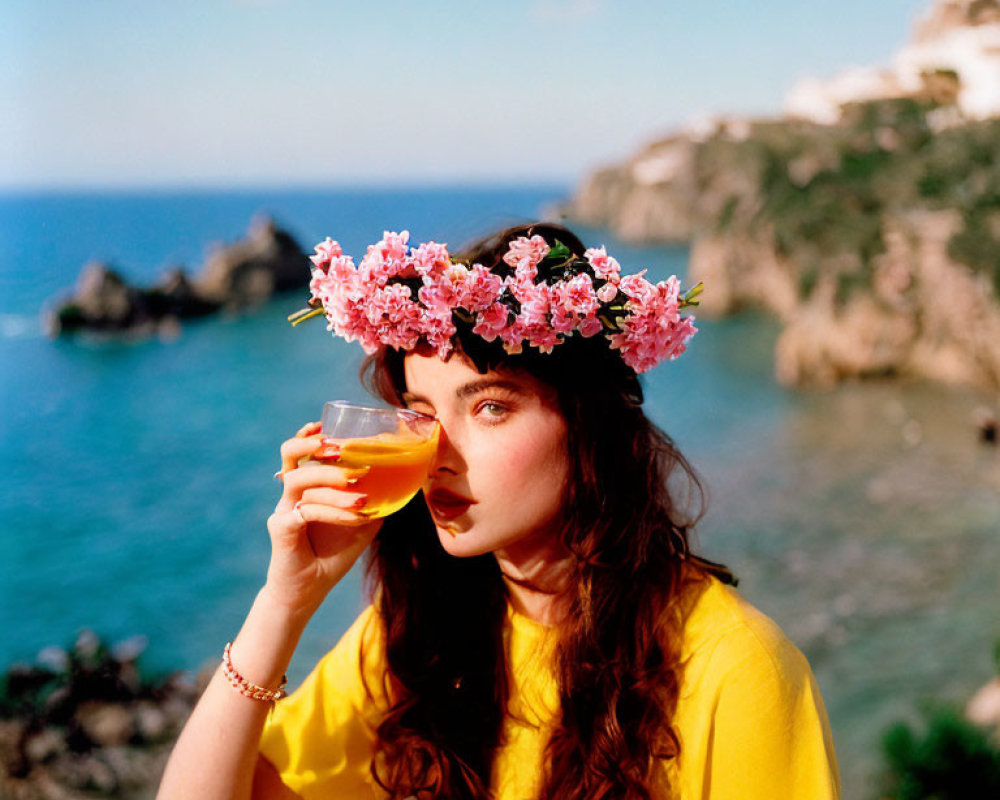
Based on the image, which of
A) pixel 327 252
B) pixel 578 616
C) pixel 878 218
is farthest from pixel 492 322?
pixel 878 218

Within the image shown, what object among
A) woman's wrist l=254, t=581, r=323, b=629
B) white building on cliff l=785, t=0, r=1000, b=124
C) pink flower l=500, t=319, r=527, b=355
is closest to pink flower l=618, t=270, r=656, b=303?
pink flower l=500, t=319, r=527, b=355

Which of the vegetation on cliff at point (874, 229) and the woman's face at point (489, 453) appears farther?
the vegetation on cliff at point (874, 229)

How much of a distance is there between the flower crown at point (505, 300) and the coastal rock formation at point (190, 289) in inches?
1332

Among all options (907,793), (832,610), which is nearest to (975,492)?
(832,610)

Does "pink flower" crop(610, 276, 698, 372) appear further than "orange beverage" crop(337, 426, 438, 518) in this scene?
Yes

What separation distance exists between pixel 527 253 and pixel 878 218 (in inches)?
804

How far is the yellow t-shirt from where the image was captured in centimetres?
174

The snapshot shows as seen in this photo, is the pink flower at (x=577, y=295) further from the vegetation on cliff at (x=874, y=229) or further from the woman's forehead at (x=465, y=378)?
the vegetation on cliff at (x=874, y=229)

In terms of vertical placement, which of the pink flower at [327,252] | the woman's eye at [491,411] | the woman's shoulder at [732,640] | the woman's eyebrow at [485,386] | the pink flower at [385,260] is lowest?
the woman's shoulder at [732,640]

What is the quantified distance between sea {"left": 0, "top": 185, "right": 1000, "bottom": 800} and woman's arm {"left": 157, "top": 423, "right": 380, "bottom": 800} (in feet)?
2.37

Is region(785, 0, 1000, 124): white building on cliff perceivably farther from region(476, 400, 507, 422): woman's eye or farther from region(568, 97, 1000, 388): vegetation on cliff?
region(476, 400, 507, 422): woman's eye

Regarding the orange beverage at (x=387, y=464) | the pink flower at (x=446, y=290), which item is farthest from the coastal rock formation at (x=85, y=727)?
the pink flower at (x=446, y=290)

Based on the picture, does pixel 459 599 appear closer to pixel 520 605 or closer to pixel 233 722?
pixel 520 605

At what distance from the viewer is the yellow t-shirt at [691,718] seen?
1.74 meters
